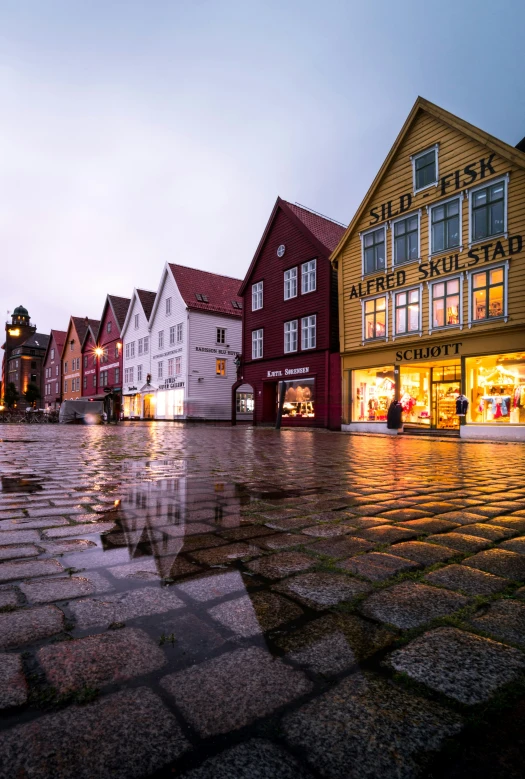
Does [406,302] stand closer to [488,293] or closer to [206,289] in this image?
[488,293]

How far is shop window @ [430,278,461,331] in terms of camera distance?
762 inches

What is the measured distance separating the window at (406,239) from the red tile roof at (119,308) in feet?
106

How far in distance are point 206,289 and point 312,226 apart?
12.8m

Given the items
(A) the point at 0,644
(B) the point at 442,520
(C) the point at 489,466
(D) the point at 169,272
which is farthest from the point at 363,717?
(D) the point at 169,272

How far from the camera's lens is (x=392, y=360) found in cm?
2197

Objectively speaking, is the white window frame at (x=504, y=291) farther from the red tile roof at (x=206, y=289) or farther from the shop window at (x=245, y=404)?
the red tile roof at (x=206, y=289)

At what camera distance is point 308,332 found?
2667cm

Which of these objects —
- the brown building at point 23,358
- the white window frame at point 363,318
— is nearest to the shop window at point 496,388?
the white window frame at point 363,318

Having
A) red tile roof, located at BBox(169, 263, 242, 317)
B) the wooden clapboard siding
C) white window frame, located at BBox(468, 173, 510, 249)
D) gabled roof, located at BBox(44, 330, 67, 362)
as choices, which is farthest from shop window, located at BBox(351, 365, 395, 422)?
gabled roof, located at BBox(44, 330, 67, 362)

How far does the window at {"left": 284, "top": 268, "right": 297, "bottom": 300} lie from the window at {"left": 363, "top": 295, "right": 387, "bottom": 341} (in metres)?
5.82

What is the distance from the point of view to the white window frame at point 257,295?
30545 mm

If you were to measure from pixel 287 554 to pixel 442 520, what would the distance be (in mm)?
1579

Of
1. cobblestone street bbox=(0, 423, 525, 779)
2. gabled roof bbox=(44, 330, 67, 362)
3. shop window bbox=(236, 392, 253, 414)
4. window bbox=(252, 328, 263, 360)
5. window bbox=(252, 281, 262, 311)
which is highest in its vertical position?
gabled roof bbox=(44, 330, 67, 362)

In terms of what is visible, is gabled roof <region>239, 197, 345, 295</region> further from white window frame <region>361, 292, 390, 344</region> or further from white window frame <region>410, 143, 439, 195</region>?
white window frame <region>410, 143, 439, 195</region>
